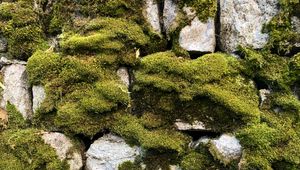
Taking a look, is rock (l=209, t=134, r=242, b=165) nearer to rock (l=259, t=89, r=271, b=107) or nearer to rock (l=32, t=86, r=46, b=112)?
rock (l=259, t=89, r=271, b=107)

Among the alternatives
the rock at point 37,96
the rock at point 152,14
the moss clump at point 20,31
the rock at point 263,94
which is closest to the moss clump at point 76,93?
the rock at point 37,96

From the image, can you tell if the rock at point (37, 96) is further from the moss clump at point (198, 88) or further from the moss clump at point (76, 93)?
the moss clump at point (198, 88)

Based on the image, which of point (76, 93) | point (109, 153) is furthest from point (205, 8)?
point (109, 153)

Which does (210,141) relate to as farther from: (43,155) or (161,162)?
(43,155)

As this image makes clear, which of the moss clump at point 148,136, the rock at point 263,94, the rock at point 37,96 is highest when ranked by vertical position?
the rock at point 37,96

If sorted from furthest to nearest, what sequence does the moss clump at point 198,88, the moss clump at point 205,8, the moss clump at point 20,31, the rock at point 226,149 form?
the moss clump at point 20,31
the moss clump at point 205,8
the moss clump at point 198,88
the rock at point 226,149

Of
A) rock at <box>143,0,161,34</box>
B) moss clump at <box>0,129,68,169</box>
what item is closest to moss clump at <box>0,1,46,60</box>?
moss clump at <box>0,129,68,169</box>

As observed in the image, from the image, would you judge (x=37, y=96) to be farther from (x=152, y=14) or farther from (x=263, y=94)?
(x=263, y=94)
